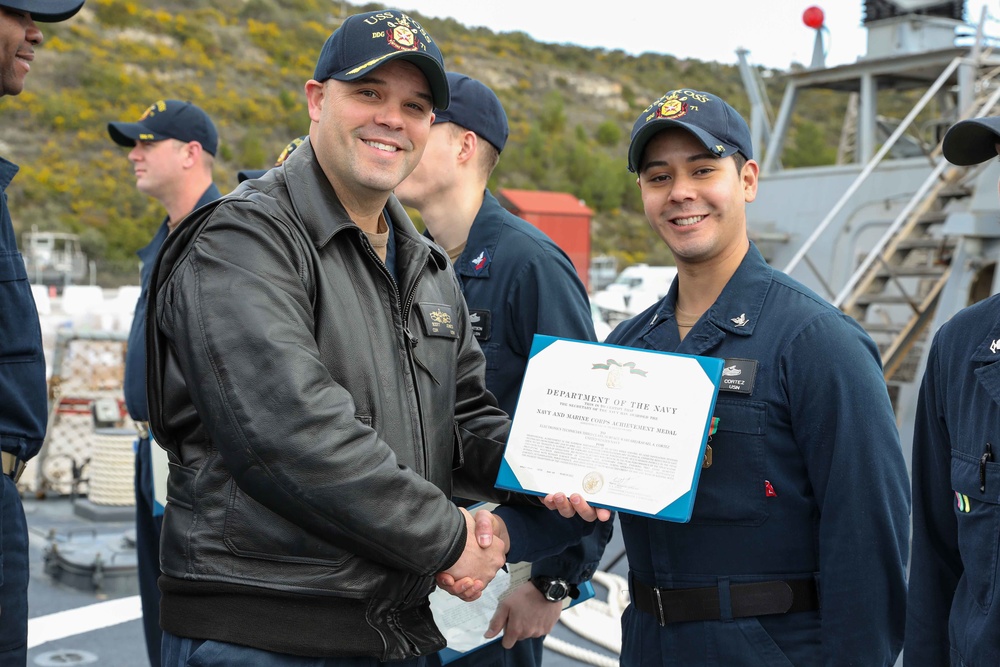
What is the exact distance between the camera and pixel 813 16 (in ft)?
40.0

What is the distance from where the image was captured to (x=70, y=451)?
818 centimetres

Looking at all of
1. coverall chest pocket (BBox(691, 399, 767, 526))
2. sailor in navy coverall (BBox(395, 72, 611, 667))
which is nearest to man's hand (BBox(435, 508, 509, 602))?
coverall chest pocket (BBox(691, 399, 767, 526))

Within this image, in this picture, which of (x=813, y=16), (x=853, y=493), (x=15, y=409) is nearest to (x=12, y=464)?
(x=15, y=409)

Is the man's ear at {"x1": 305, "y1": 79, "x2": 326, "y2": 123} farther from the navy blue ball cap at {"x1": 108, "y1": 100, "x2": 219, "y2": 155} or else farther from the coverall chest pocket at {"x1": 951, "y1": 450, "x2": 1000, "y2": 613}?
the navy blue ball cap at {"x1": 108, "y1": 100, "x2": 219, "y2": 155}

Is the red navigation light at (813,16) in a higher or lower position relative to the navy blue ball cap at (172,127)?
higher

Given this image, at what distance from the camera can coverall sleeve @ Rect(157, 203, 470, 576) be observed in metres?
1.91

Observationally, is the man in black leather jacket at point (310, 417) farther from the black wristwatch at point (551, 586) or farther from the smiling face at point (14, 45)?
the smiling face at point (14, 45)

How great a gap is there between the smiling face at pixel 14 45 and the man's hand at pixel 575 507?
1.84 meters

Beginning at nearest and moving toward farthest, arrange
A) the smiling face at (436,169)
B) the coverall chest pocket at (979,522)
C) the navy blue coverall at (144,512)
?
the coverall chest pocket at (979,522) < the smiling face at (436,169) < the navy blue coverall at (144,512)

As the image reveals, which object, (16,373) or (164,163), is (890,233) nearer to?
(164,163)

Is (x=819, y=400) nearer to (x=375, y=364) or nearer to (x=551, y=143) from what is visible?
(x=375, y=364)

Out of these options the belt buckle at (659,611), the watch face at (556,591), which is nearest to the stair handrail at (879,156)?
the watch face at (556,591)

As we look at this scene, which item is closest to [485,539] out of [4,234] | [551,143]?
[4,234]

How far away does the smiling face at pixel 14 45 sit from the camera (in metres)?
2.78
